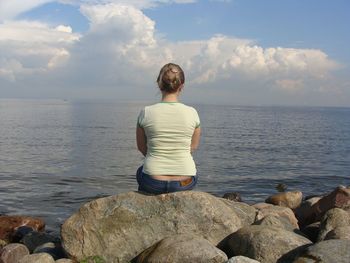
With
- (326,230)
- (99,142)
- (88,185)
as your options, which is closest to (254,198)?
(88,185)

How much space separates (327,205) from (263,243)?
20.0 feet

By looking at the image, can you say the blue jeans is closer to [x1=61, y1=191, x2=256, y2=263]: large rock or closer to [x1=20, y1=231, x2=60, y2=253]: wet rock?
[x1=61, y1=191, x2=256, y2=263]: large rock

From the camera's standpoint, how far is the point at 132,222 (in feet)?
27.8

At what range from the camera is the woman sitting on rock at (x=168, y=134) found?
7.54 m

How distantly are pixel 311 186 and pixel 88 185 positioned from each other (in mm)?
12489

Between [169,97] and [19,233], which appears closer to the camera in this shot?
[169,97]

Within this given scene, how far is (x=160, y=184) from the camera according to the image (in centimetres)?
806

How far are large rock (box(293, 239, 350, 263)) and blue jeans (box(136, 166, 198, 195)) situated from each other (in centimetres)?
220

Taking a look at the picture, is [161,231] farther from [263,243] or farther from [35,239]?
[35,239]

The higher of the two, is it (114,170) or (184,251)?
(184,251)

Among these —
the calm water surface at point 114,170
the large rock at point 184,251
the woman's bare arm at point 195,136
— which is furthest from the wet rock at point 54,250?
the calm water surface at point 114,170

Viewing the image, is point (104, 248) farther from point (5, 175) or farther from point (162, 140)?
point (5, 175)

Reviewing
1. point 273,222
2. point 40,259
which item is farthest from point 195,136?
point 40,259

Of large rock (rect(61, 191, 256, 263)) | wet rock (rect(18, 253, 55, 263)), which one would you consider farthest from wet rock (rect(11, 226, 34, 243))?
large rock (rect(61, 191, 256, 263))
